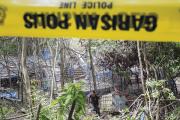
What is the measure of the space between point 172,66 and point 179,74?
2.16ft

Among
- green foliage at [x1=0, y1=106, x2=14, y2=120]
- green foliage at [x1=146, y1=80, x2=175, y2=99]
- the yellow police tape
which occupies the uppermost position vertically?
the yellow police tape

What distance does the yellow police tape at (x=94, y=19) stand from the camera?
1.57 m

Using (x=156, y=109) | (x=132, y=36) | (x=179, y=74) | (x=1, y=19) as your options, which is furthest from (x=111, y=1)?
(x=179, y=74)

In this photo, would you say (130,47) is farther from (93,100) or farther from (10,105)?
(10,105)

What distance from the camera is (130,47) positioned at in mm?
8156

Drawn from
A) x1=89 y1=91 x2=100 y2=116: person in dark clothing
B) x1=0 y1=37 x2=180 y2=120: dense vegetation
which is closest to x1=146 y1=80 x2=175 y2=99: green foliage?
x1=0 y1=37 x2=180 y2=120: dense vegetation

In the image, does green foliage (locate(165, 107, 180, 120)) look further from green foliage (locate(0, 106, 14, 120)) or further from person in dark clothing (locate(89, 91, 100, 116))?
person in dark clothing (locate(89, 91, 100, 116))

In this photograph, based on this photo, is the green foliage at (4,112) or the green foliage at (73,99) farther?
the green foliage at (4,112)

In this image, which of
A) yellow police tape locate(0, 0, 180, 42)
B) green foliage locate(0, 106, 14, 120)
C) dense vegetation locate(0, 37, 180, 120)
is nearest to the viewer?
yellow police tape locate(0, 0, 180, 42)

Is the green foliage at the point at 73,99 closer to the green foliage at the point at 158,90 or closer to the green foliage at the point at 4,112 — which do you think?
the green foliage at the point at 158,90

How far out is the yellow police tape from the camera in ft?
5.14

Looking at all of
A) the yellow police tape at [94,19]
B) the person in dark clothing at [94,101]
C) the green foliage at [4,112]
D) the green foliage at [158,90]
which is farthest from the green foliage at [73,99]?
the person in dark clothing at [94,101]

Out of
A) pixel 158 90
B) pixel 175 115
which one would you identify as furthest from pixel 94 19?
pixel 175 115

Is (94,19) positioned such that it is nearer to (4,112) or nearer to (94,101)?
(4,112)
